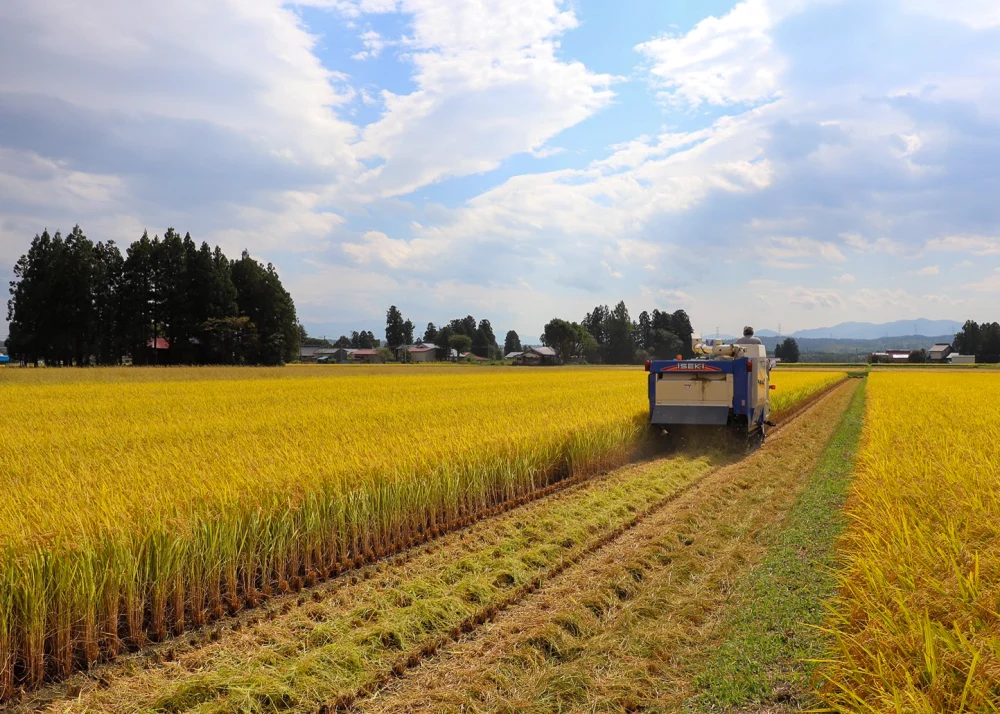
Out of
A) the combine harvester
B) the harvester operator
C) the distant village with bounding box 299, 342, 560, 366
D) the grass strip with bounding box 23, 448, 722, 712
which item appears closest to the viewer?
the grass strip with bounding box 23, 448, 722, 712

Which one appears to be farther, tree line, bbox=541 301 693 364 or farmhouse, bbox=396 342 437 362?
farmhouse, bbox=396 342 437 362

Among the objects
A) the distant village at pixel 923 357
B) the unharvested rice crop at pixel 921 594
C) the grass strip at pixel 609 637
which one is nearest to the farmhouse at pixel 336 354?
the distant village at pixel 923 357

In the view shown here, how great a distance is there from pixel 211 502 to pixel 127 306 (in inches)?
2468

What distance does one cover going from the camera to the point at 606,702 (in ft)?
11.8

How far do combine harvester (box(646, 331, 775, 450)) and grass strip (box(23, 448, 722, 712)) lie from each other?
5.77 metres

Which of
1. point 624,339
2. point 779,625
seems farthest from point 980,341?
point 779,625

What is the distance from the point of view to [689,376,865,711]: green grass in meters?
3.63

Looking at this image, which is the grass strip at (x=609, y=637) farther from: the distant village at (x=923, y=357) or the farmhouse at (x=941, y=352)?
the farmhouse at (x=941, y=352)

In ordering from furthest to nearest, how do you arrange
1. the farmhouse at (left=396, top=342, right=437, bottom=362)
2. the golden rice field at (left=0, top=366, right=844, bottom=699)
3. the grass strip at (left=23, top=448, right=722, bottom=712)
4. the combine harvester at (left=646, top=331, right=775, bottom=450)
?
the farmhouse at (left=396, top=342, right=437, bottom=362)
the combine harvester at (left=646, top=331, right=775, bottom=450)
the golden rice field at (left=0, top=366, right=844, bottom=699)
the grass strip at (left=23, top=448, right=722, bottom=712)

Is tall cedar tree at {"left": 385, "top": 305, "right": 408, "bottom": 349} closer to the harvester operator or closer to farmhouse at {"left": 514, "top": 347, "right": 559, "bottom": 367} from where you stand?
farmhouse at {"left": 514, "top": 347, "right": 559, "bottom": 367}

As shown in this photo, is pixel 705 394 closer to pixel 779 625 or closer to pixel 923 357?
pixel 779 625

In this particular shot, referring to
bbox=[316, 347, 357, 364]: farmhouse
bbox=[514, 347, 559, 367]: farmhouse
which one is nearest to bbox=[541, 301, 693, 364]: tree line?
bbox=[514, 347, 559, 367]: farmhouse

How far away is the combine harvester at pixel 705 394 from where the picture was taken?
39.2 feet

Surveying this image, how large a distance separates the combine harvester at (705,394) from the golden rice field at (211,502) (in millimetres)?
1678
